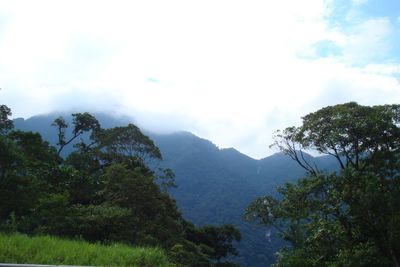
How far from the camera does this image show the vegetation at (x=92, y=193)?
14570 millimetres

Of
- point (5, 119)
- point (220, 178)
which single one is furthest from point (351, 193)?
point (220, 178)

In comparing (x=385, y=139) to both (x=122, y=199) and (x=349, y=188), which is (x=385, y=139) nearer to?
(x=349, y=188)

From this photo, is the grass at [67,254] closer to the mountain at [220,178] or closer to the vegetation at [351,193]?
the vegetation at [351,193]

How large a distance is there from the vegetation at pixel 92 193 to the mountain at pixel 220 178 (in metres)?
35.6

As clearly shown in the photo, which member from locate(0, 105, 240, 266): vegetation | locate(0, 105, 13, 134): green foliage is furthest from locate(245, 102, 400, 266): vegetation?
locate(0, 105, 13, 134): green foliage

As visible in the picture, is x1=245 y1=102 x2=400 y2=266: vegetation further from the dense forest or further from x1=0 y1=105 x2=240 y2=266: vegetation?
x1=0 y1=105 x2=240 y2=266: vegetation

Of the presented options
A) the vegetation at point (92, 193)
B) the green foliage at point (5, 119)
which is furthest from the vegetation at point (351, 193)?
the green foliage at point (5, 119)

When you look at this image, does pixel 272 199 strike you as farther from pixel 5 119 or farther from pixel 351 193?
pixel 5 119

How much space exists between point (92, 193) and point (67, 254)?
1923 cm

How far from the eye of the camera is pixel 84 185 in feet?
81.7

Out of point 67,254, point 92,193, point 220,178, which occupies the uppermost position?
point 220,178

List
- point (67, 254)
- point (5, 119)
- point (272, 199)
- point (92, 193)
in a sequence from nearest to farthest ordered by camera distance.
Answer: point (67, 254)
point (92, 193)
point (272, 199)
point (5, 119)

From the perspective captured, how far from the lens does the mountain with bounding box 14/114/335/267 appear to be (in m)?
80.3

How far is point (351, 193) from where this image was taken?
1816 cm
